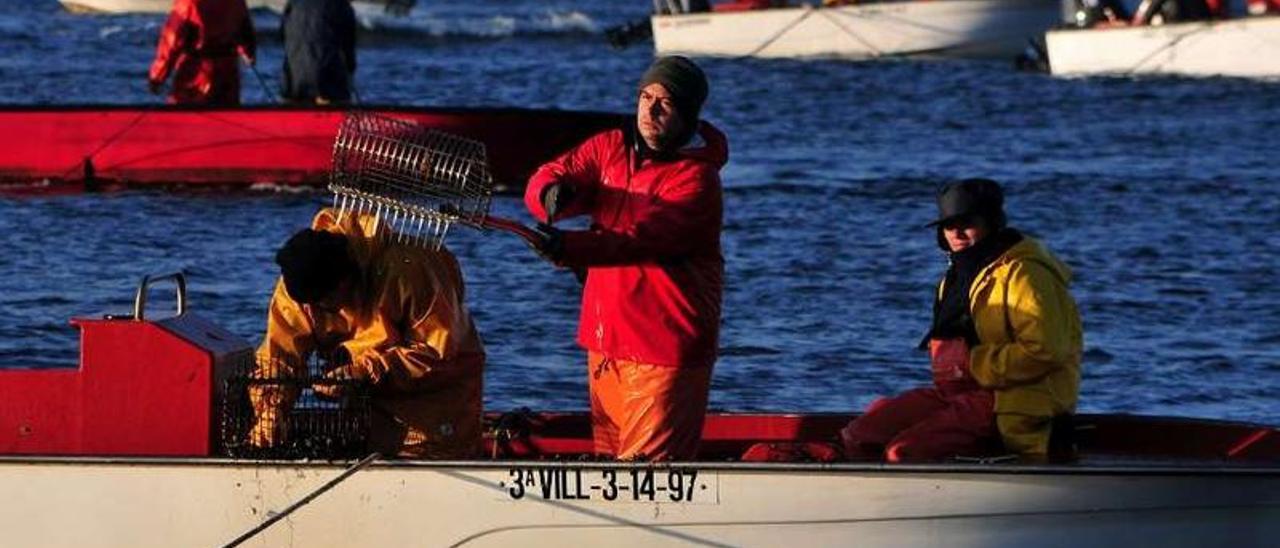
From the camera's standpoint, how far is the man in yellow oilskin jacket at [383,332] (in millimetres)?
9031

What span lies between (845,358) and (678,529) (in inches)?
257

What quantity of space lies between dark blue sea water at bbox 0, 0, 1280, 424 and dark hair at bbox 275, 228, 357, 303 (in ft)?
16.2

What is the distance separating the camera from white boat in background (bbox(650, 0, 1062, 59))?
38.2m

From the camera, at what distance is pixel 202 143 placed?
2058cm

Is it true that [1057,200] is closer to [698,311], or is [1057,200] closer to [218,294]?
[218,294]

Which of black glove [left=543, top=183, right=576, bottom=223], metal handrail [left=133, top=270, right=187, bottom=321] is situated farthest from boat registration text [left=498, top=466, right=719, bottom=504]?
metal handrail [left=133, top=270, right=187, bottom=321]

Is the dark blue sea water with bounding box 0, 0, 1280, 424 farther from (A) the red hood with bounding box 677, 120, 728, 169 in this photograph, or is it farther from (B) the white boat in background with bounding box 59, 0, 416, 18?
(B) the white boat in background with bounding box 59, 0, 416, 18

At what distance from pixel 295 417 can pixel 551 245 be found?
0.95 metres

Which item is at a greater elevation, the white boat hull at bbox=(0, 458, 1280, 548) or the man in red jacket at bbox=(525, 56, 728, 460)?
the man in red jacket at bbox=(525, 56, 728, 460)

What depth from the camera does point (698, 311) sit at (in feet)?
30.0

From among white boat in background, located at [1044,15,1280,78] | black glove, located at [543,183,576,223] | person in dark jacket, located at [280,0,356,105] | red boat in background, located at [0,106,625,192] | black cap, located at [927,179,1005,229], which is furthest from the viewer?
white boat in background, located at [1044,15,1280,78]

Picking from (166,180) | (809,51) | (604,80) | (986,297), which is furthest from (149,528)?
(809,51)

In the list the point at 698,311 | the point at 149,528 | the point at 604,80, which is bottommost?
the point at 604,80

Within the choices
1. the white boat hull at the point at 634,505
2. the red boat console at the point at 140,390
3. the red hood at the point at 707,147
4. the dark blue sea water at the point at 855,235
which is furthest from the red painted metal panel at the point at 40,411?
the dark blue sea water at the point at 855,235
